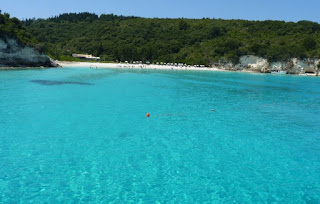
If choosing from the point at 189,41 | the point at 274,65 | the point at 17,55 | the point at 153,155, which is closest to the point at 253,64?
the point at 274,65

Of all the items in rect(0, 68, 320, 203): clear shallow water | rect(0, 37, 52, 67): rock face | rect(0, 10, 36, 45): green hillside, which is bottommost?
rect(0, 68, 320, 203): clear shallow water

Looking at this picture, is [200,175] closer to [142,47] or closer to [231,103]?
[231,103]

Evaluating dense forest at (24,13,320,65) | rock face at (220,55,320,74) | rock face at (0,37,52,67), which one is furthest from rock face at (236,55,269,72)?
rock face at (0,37,52,67)

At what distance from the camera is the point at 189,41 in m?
114

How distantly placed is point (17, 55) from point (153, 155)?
59692 millimetres

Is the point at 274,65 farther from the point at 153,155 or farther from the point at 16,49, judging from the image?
the point at 153,155

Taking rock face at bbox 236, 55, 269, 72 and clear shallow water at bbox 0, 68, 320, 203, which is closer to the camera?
clear shallow water at bbox 0, 68, 320, 203

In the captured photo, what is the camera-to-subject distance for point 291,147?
1391 centimetres

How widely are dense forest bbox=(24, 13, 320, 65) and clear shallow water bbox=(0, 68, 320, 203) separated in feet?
246

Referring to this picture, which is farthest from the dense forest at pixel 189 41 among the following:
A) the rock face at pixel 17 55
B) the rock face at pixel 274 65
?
the rock face at pixel 17 55

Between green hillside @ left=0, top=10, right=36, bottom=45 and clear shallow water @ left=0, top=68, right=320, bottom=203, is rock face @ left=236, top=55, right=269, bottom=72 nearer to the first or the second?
green hillside @ left=0, top=10, right=36, bottom=45

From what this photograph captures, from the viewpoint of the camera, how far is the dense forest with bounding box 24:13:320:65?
89.7 m

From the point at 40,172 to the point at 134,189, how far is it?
3942mm

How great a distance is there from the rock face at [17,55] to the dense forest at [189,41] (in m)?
23.8
